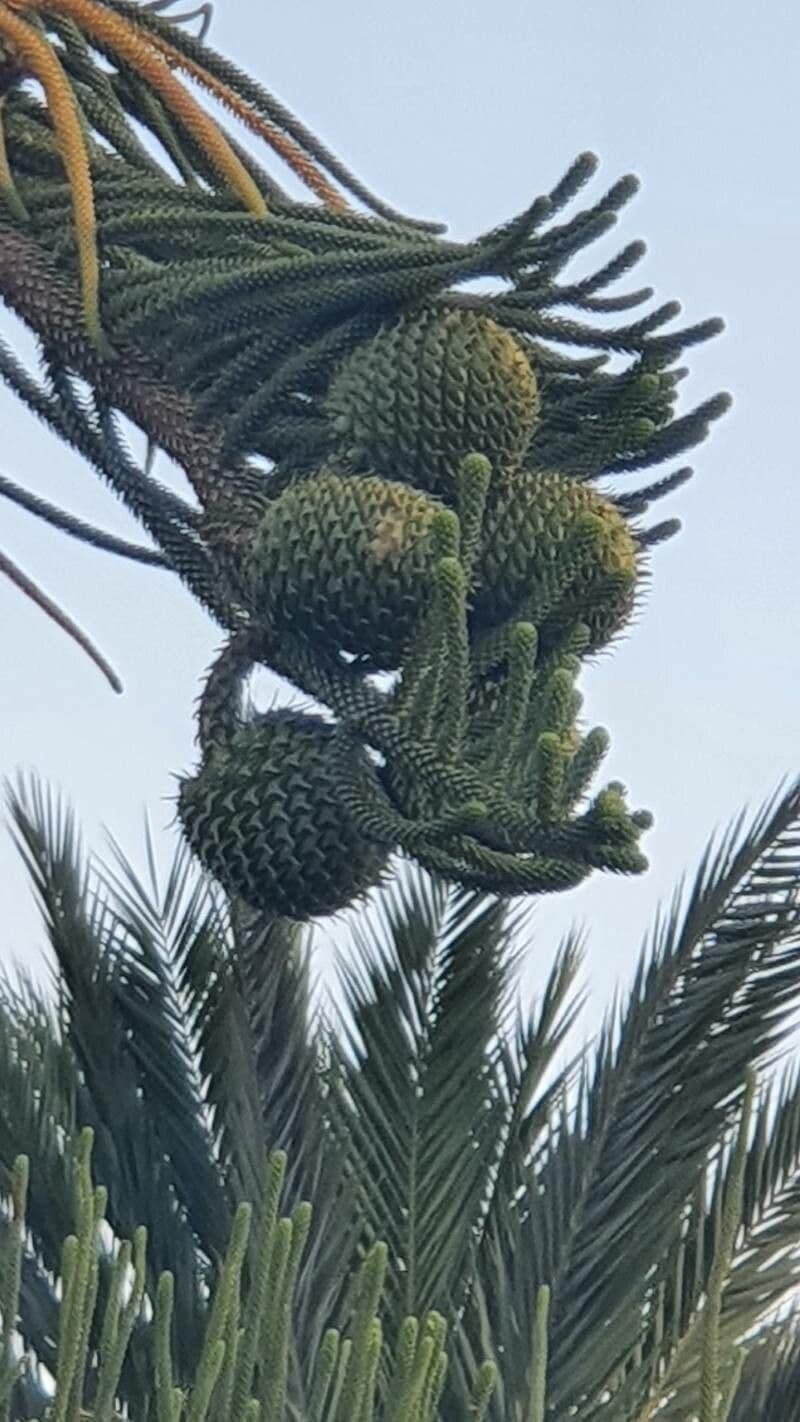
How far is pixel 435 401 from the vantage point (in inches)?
99.4

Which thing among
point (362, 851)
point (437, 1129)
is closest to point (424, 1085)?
point (437, 1129)

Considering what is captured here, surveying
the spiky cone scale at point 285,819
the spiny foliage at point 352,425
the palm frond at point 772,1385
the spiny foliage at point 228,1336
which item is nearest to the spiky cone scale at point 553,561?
the spiny foliage at point 352,425

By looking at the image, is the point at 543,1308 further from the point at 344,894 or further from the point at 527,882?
the point at 344,894

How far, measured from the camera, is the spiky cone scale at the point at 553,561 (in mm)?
2420

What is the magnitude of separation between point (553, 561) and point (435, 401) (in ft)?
0.73

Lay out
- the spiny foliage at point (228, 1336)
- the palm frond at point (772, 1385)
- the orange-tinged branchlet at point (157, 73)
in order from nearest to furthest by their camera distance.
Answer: the spiny foliage at point (228, 1336)
the orange-tinged branchlet at point (157, 73)
the palm frond at point (772, 1385)

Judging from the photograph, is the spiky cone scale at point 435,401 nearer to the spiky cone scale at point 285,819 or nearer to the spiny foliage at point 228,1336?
the spiky cone scale at point 285,819

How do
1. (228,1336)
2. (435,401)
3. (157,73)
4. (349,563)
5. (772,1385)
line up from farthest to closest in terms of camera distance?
(772,1385) → (157,73) → (435,401) → (349,563) → (228,1336)

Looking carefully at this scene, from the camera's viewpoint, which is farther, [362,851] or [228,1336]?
[362,851]

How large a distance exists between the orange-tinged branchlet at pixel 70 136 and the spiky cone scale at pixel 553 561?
512 millimetres

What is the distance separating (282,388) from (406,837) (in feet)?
2.00

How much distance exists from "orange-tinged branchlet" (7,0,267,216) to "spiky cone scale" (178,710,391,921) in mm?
651

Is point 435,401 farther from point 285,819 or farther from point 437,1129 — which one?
point 437,1129

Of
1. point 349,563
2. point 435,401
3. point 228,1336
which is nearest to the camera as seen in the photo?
point 228,1336
